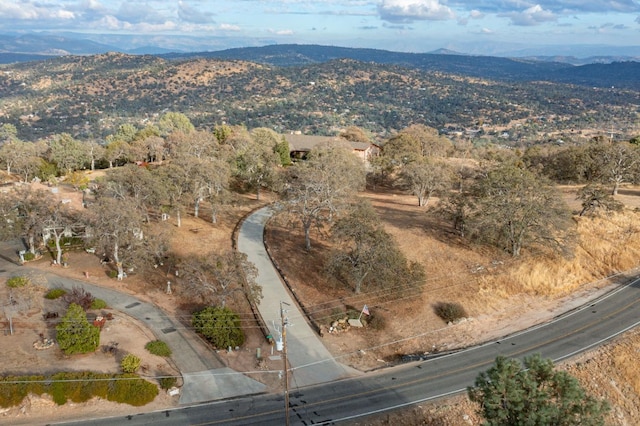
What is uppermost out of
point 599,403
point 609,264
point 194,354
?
point 599,403

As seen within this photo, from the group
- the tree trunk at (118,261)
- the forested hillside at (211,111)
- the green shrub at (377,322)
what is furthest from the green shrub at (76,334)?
the forested hillside at (211,111)

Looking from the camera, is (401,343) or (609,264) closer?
(401,343)

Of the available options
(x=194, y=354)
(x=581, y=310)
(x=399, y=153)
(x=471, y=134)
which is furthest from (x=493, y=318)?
(x=471, y=134)

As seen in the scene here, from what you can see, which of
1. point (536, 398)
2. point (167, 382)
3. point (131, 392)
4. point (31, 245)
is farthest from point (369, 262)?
point (31, 245)

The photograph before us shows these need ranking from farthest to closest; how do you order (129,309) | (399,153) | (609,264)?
(399,153) → (609,264) → (129,309)

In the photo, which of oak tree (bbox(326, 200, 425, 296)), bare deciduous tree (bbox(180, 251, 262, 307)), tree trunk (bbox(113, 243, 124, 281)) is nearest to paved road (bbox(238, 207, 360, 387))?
bare deciduous tree (bbox(180, 251, 262, 307))

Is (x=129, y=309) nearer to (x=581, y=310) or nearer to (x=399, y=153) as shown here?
(x=581, y=310)
